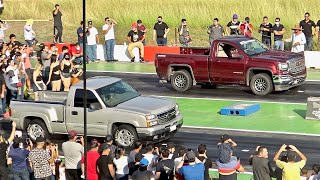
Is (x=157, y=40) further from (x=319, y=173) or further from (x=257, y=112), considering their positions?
(x=319, y=173)

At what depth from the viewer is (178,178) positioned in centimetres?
1653

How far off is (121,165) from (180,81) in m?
13.3

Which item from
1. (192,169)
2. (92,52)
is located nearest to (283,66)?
(92,52)

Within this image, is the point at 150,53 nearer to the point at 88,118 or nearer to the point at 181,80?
the point at 181,80

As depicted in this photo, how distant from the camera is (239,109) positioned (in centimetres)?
2620

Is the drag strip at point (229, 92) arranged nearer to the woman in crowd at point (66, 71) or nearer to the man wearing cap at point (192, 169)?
the woman in crowd at point (66, 71)

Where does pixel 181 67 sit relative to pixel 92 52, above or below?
below

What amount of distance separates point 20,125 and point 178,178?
8.21 metres

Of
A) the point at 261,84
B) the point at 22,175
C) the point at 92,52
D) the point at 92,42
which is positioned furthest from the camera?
the point at 92,52

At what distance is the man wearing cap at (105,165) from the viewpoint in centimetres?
1719

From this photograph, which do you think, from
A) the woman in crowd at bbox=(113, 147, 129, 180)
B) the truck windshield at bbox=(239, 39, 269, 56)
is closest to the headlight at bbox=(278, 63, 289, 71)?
the truck windshield at bbox=(239, 39, 269, 56)

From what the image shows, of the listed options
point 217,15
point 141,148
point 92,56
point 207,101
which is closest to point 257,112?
point 207,101

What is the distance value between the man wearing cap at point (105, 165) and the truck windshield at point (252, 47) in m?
12.4

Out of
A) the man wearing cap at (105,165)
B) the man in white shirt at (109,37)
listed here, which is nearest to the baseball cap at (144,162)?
the man wearing cap at (105,165)
